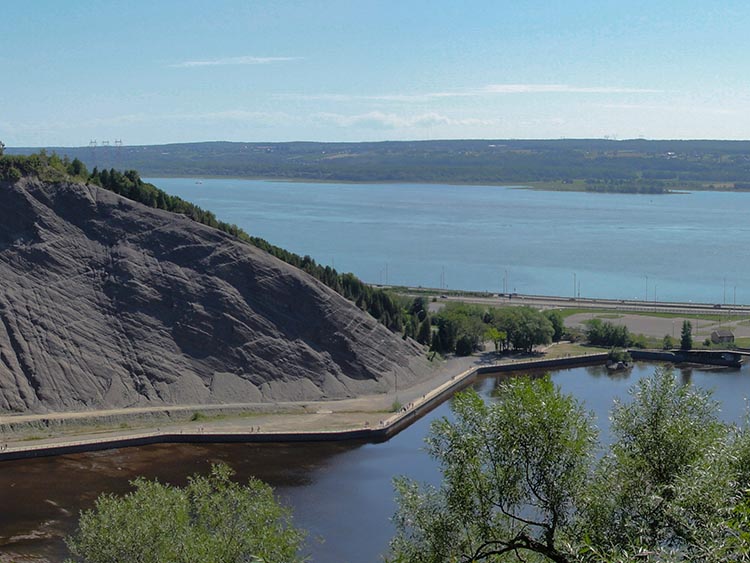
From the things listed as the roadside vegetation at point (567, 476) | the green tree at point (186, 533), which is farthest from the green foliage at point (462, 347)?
the roadside vegetation at point (567, 476)

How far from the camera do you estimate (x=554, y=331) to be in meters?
63.5

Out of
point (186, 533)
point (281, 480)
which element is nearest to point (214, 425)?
point (281, 480)

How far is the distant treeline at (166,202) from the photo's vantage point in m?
49.3

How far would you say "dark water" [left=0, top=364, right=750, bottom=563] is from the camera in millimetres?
29203

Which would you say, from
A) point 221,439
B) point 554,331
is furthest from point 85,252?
point 554,331

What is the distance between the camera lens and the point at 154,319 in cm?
4650

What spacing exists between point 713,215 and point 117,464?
147311mm

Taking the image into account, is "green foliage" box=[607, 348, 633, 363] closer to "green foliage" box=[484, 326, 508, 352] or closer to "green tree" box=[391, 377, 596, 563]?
"green foliage" box=[484, 326, 508, 352]

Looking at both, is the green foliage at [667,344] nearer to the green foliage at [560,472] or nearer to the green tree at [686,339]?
the green tree at [686,339]

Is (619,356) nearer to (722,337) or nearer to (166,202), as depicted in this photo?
(722,337)

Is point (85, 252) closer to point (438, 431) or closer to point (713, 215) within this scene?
point (438, 431)

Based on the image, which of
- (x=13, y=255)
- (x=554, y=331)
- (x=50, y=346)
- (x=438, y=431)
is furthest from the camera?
(x=554, y=331)

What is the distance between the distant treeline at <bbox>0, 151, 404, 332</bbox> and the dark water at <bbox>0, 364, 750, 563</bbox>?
39.6 ft

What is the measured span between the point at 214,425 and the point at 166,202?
51.2 feet
